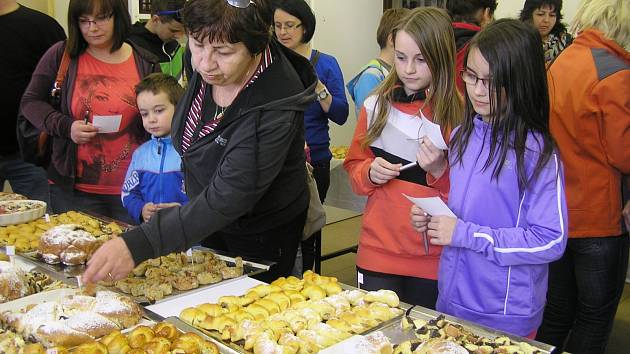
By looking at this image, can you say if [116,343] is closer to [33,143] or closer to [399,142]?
[399,142]

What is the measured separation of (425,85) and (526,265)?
685 mm

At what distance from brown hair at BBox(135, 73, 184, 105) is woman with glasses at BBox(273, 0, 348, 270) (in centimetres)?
117

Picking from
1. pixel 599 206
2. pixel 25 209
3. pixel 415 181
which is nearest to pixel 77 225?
pixel 25 209

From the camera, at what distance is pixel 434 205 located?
1.71 metres

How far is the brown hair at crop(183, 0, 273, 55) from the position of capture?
1.69 m

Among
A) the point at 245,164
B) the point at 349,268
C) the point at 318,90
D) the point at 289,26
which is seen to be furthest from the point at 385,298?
the point at 349,268

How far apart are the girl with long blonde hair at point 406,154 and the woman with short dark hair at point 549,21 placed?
8.83 feet

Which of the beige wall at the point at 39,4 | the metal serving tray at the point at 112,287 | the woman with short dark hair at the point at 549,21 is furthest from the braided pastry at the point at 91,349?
the beige wall at the point at 39,4

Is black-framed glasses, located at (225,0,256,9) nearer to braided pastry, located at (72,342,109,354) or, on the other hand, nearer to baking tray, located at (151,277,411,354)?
baking tray, located at (151,277,411,354)

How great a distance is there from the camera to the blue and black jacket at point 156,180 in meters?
2.45

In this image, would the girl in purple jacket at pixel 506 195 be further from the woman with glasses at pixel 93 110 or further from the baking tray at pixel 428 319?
the woman with glasses at pixel 93 110

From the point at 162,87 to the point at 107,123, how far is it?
38cm

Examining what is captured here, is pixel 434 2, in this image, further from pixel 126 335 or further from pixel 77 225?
pixel 126 335

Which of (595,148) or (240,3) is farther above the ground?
(240,3)
